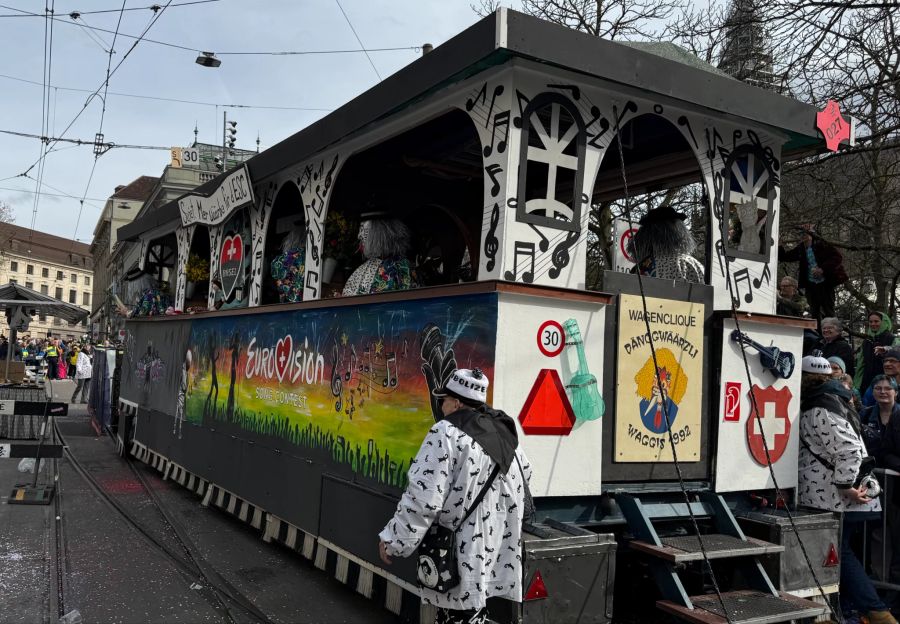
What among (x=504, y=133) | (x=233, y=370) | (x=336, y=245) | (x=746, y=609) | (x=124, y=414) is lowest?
(x=746, y=609)

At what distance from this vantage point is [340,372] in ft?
19.2

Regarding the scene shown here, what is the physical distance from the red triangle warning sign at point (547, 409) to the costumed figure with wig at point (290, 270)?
3.29 m

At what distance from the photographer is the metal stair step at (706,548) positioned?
425 cm

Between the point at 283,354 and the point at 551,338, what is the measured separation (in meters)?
3.27

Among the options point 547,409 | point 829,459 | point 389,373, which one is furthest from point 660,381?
point 389,373

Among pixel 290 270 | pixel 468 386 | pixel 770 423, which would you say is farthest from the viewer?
pixel 290 270

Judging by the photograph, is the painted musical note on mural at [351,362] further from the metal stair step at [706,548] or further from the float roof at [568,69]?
the metal stair step at [706,548]

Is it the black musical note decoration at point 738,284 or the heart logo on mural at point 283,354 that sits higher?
the black musical note decoration at point 738,284

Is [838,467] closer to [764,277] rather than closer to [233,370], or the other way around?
[764,277]

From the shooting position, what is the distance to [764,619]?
13.1 feet

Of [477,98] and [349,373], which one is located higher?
[477,98]

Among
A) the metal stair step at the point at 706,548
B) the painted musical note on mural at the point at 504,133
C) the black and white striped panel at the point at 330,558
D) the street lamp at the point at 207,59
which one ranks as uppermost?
the street lamp at the point at 207,59

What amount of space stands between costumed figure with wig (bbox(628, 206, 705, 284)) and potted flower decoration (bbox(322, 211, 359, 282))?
251 cm

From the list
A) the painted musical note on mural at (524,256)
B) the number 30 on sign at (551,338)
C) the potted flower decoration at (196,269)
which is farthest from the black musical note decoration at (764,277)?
the potted flower decoration at (196,269)
